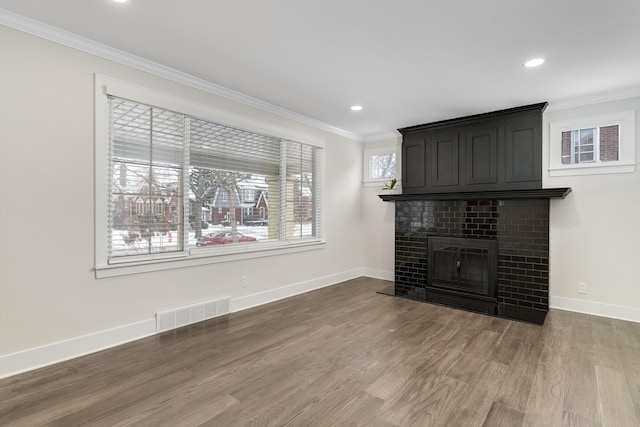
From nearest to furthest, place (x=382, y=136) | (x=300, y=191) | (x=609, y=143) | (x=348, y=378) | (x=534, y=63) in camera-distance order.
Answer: (x=348, y=378) → (x=534, y=63) → (x=609, y=143) → (x=300, y=191) → (x=382, y=136)

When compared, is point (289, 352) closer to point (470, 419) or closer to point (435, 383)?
point (435, 383)

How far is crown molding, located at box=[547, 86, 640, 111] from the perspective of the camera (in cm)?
351

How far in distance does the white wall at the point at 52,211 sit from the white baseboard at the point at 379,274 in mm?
3500

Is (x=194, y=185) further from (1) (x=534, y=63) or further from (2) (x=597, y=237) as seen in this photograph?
(2) (x=597, y=237)

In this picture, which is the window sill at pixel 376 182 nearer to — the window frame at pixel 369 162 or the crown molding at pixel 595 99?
the window frame at pixel 369 162

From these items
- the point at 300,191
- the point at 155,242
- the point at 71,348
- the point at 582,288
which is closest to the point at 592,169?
the point at 582,288

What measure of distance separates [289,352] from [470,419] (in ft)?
4.73

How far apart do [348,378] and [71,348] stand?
226 cm

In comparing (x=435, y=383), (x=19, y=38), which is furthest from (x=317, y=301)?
(x=19, y=38)

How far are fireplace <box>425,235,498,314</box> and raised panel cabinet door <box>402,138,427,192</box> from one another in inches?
35.8

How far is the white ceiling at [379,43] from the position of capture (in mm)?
2148

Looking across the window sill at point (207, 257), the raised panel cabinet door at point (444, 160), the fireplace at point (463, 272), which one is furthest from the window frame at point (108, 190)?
the raised panel cabinet door at point (444, 160)

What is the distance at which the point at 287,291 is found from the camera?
438cm

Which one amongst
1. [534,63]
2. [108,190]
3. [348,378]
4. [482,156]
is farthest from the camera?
[482,156]
